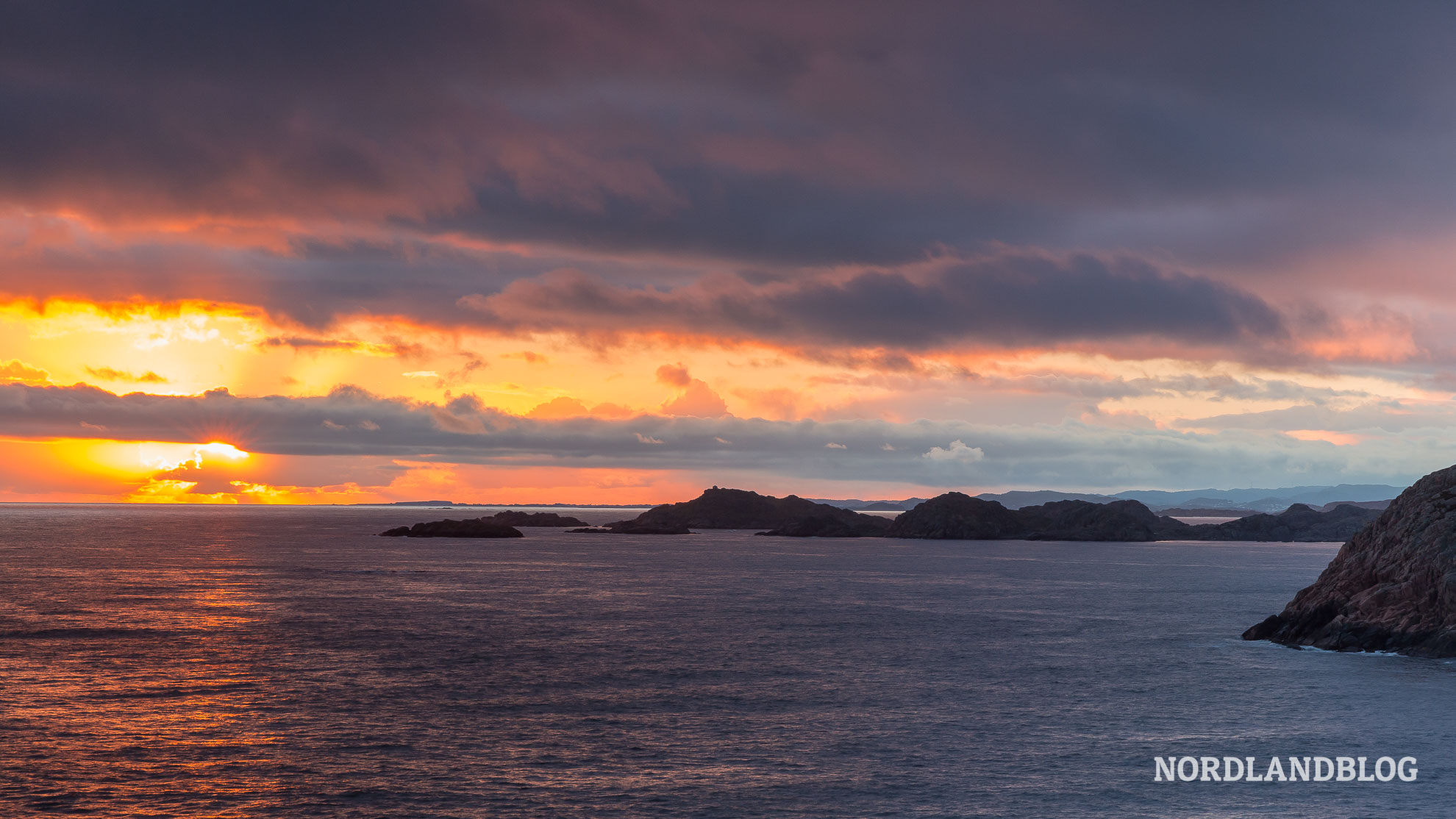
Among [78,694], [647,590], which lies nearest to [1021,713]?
[78,694]

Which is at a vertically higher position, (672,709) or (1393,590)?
(1393,590)

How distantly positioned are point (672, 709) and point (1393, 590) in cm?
4745

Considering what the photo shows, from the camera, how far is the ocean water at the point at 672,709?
30672 millimetres

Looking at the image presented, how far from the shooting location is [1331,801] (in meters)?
31.0

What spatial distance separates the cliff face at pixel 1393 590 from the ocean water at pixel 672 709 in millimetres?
2720

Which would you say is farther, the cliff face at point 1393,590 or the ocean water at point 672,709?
the cliff face at point 1393,590

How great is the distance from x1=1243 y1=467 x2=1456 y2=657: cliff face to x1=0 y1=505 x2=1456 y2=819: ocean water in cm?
272

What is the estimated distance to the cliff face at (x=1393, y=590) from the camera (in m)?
60.1

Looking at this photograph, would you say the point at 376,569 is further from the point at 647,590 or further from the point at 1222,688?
the point at 1222,688

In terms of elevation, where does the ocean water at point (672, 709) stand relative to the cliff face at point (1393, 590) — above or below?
below

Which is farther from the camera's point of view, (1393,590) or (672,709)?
(1393,590)

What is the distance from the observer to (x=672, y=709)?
4334 cm

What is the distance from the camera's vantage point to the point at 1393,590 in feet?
209

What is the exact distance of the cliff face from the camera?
60.1 meters
